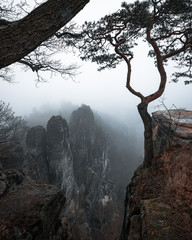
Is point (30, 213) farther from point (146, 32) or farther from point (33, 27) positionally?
point (146, 32)

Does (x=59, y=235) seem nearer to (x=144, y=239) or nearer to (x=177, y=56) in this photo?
(x=144, y=239)

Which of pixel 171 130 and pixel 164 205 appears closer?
pixel 164 205

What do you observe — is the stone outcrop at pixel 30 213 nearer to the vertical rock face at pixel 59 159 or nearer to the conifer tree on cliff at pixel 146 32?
the conifer tree on cliff at pixel 146 32

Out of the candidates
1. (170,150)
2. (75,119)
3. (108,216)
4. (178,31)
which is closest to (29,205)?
(170,150)

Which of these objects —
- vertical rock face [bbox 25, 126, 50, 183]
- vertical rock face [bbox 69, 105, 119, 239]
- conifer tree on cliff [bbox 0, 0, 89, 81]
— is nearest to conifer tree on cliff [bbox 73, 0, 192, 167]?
conifer tree on cliff [bbox 0, 0, 89, 81]

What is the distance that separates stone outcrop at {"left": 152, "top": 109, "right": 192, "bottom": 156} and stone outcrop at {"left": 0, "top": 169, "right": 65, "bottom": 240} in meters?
4.90

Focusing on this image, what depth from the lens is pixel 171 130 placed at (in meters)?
6.20

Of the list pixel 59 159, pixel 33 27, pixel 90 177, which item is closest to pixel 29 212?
pixel 33 27

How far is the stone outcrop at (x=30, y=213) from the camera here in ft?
11.1

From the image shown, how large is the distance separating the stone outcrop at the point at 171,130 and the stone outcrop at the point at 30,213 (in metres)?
4.90

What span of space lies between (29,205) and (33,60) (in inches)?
257

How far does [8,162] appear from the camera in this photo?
51.3ft

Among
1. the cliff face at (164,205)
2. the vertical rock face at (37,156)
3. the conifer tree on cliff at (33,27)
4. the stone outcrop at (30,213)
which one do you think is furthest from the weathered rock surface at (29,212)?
the vertical rock face at (37,156)

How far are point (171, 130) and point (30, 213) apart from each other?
6.57 m
